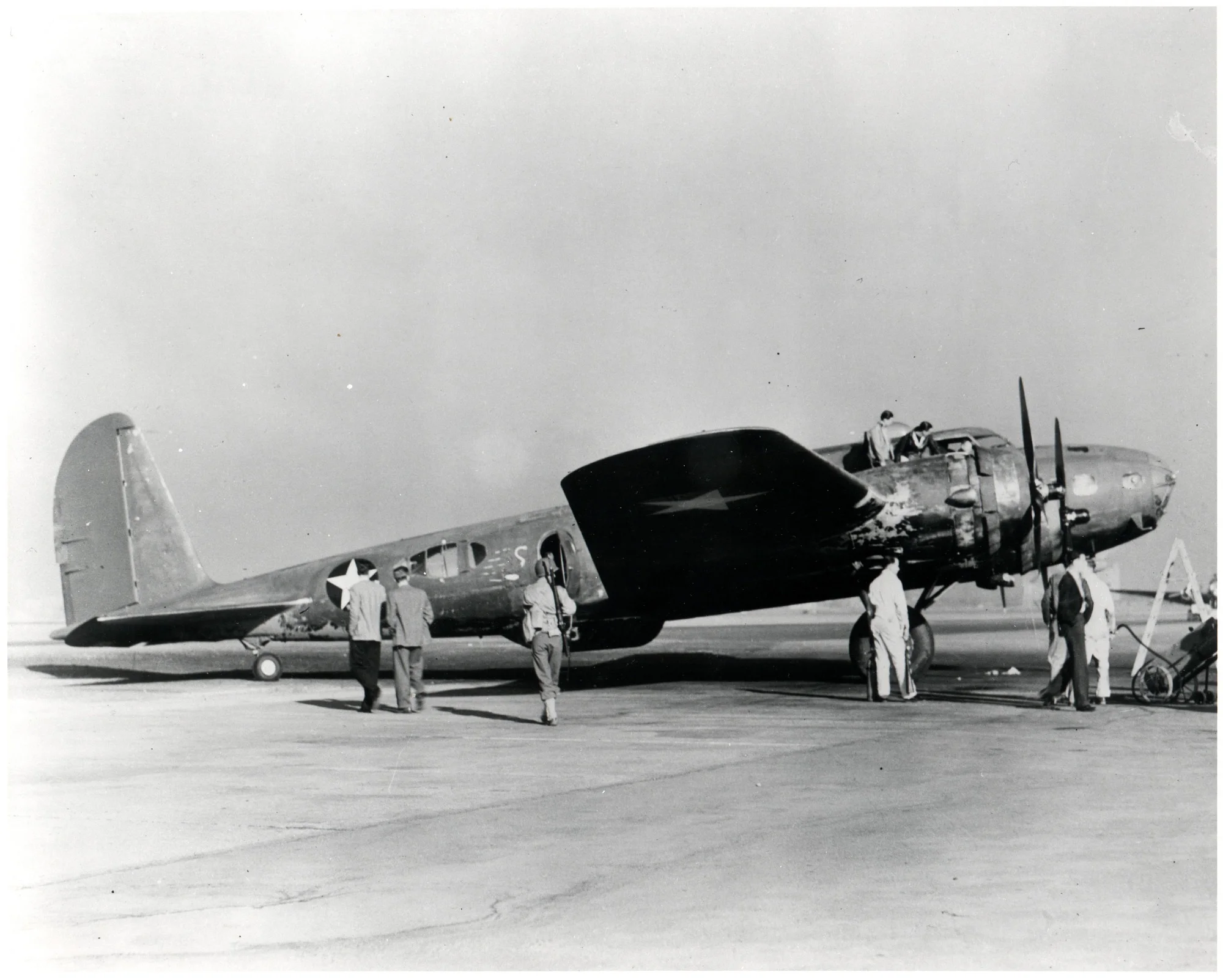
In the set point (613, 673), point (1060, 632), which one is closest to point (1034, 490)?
point (1060, 632)

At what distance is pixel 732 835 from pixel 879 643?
7312mm

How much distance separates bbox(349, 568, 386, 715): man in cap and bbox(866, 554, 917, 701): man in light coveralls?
19.6 feet

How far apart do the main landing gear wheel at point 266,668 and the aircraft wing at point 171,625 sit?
0.80 metres

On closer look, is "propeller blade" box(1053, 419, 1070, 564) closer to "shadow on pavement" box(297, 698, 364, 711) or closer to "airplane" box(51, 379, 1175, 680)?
"airplane" box(51, 379, 1175, 680)

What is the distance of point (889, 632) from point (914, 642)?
7.05 feet

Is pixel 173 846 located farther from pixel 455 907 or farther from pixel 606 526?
pixel 606 526

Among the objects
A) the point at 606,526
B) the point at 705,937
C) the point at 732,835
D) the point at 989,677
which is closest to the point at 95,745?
the point at 606,526

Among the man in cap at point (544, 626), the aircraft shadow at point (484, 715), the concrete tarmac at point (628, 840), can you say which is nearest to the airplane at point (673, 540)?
the man in cap at point (544, 626)

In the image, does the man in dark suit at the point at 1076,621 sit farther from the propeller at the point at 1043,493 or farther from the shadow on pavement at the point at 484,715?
the shadow on pavement at the point at 484,715

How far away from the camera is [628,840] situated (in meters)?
6.21

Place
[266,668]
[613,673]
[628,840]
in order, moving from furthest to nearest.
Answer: [613,673]
[266,668]
[628,840]

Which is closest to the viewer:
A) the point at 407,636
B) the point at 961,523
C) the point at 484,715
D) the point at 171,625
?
the point at 484,715

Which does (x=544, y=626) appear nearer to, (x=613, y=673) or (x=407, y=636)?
(x=407, y=636)

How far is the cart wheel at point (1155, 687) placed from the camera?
39.8ft
